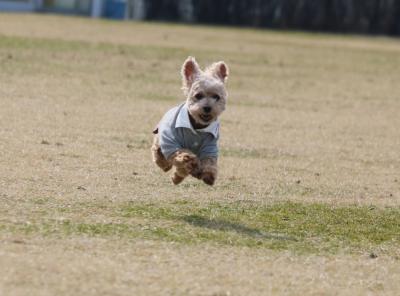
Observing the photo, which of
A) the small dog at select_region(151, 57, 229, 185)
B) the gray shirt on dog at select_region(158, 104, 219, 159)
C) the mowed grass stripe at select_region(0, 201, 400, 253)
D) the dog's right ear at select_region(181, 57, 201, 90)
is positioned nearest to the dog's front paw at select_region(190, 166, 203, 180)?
the small dog at select_region(151, 57, 229, 185)

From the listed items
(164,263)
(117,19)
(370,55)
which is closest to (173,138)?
(164,263)

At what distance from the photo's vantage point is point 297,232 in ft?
24.1

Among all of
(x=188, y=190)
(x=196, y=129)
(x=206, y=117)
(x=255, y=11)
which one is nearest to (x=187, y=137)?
(x=196, y=129)

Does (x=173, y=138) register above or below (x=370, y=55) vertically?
above

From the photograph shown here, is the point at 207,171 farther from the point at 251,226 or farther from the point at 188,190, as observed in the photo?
the point at 188,190

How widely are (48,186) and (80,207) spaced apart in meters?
0.75

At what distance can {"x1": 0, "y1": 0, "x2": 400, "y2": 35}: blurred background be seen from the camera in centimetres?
3900

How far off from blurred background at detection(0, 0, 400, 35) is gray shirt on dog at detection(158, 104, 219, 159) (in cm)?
3126

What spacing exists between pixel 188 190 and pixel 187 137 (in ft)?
3.34

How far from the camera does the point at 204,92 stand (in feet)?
24.8

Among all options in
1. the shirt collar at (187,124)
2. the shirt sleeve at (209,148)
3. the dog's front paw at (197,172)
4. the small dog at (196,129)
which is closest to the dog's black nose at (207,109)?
the small dog at (196,129)

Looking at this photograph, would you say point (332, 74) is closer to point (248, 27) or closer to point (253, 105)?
point (253, 105)

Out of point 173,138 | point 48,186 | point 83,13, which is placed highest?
point 173,138

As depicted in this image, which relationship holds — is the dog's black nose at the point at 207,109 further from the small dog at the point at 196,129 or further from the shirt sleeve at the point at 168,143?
the shirt sleeve at the point at 168,143
